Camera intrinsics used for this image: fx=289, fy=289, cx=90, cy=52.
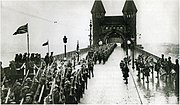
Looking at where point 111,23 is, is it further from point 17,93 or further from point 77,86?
point 17,93

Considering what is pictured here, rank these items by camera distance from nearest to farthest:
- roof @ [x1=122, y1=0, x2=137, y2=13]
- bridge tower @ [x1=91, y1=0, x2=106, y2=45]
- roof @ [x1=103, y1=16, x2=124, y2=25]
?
1. roof @ [x1=103, y1=16, x2=124, y2=25]
2. bridge tower @ [x1=91, y1=0, x2=106, y2=45]
3. roof @ [x1=122, y1=0, x2=137, y2=13]

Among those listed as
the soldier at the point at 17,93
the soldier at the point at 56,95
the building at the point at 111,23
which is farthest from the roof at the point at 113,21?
the soldier at the point at 56,95

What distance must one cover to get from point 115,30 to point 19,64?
54510 mm

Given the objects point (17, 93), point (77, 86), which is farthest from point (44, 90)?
point (77, 86)

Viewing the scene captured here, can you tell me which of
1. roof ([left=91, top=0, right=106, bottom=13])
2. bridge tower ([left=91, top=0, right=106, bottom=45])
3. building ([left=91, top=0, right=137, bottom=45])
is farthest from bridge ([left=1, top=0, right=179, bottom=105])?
roof ([left=91, top=0, right=106, bottom=13])

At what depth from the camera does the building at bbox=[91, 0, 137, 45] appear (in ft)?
214

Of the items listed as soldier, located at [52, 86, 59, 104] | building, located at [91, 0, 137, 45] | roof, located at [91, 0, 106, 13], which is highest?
roof, located at [91, 0, 106, 13]

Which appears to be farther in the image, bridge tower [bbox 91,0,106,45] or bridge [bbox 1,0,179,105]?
bridge tower [bbox 91,0,106,45]

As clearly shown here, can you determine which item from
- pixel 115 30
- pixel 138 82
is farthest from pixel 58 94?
pixel 115 30

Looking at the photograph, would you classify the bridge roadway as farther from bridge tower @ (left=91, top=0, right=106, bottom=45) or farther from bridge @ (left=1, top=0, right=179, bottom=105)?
bridge tower @ (left=91, top=0, right=106, bottom=45)

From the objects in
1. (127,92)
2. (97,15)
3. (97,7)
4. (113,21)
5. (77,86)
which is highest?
(97,7)

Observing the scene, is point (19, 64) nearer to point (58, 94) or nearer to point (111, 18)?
point (58, 94)

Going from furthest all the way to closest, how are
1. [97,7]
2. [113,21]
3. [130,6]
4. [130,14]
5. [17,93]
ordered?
1. [130,14]
2. [130,6]
3. [97,7]
4. [113,21]
5. [17,93]

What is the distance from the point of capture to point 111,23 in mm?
66875
